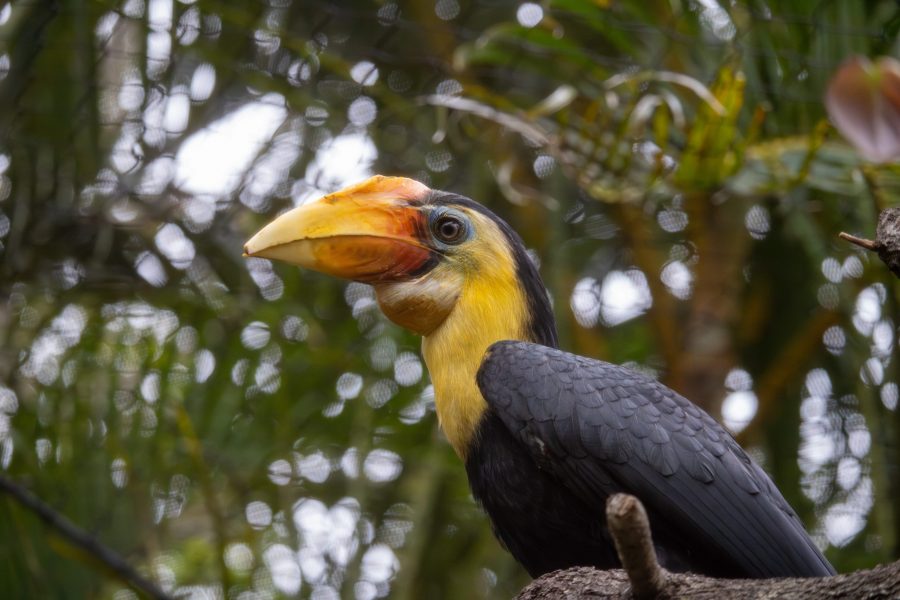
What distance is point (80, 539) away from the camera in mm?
4340

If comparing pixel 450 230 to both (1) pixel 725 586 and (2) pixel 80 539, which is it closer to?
(1) pixel 725 586

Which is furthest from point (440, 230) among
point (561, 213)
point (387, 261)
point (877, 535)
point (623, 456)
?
point (877, 535)

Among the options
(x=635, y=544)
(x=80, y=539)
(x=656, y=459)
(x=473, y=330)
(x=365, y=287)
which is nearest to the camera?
(x=635, y=544)

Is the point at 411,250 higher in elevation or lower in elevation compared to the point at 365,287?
higher

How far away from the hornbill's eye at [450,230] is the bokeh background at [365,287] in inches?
38.0

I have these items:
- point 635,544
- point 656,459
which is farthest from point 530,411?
point 635,544

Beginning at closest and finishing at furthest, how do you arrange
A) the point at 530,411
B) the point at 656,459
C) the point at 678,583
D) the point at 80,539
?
the point at 678,583, the point at 656,459, the point at 530,411, the point at 80,539

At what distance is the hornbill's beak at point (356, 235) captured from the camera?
342 centimetres

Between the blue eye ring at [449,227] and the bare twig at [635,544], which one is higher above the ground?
the bare twig at [635,544]

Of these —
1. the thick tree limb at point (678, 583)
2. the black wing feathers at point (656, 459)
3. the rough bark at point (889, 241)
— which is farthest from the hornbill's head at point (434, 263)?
the rough bark at point (889, 241)

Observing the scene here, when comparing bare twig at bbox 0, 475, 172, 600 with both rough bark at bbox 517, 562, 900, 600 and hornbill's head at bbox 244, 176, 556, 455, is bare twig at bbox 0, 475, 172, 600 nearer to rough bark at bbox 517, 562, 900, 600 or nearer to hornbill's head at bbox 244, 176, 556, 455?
hornbill's head at bbox 244, 176, 556, 455

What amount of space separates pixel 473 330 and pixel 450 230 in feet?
1.13

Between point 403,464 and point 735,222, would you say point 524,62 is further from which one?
point 403,464

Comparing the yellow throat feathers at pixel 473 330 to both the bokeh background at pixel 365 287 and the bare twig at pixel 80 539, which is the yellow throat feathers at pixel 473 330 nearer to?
the bokeh background at pixel 365 287
